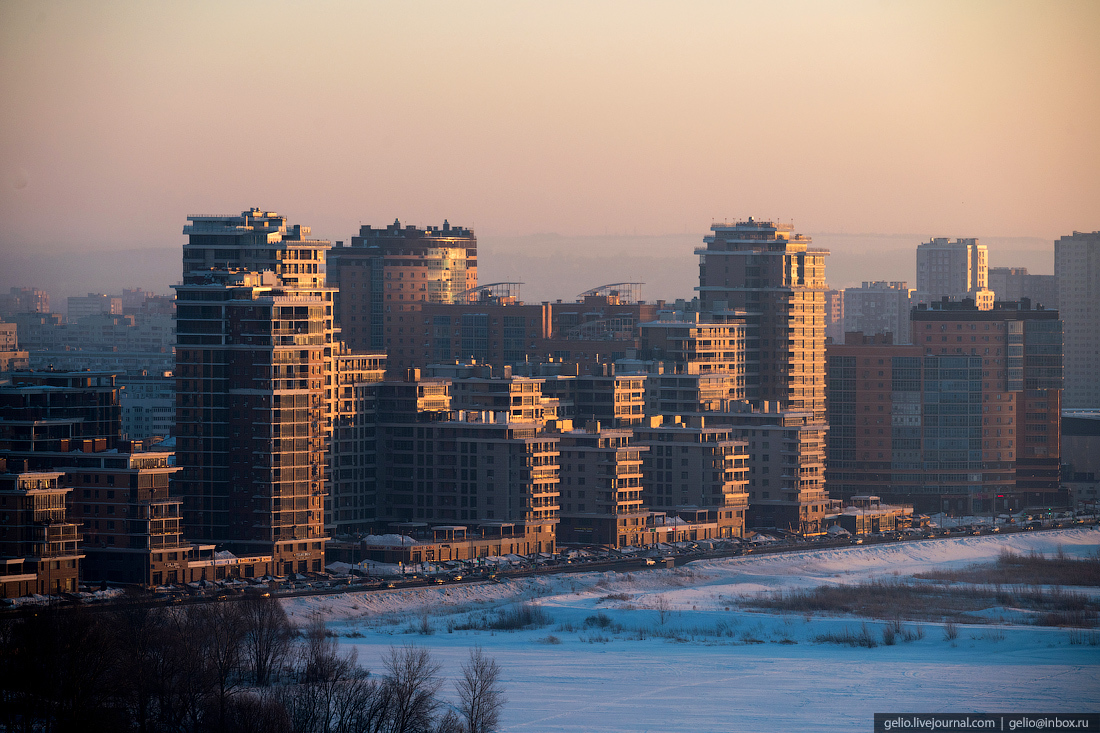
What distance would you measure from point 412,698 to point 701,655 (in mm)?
31872

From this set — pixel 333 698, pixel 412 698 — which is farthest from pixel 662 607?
pixel 333 698

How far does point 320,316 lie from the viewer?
164 meters

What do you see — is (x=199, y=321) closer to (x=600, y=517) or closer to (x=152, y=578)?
(x=152, y=578)

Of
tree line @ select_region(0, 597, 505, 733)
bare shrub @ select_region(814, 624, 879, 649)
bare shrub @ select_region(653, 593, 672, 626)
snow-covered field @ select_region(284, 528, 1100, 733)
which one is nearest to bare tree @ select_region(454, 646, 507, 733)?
tree line @ select_region(0, 597, 505, 733)

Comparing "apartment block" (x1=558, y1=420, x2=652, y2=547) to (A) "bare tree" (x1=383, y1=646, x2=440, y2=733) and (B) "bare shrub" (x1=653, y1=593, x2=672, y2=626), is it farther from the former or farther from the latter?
(A) "bare tree" (x1=383, y1=646, x2=440, y2=733)

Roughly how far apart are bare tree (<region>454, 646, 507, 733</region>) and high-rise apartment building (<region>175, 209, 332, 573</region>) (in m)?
29.9

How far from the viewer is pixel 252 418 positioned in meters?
159

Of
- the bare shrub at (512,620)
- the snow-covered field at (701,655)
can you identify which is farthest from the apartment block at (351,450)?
the bare shrub at (512,620)

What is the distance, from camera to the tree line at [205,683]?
10244 centimetres

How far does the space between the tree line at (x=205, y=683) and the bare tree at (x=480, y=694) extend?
0.46ft

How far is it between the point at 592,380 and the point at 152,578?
178 ft

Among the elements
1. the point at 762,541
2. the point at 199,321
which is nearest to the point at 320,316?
the point at 199,321

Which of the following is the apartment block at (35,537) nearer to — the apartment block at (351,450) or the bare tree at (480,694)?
the bare tree at (480,694)

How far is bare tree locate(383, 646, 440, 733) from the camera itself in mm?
103750
